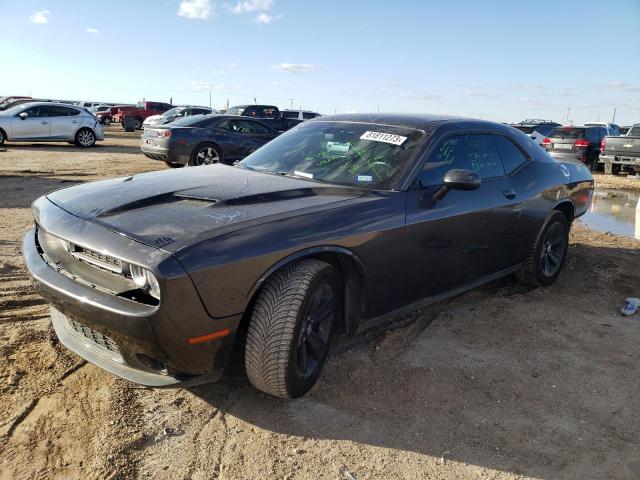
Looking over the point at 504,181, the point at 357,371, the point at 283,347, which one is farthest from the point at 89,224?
the point at 504,181

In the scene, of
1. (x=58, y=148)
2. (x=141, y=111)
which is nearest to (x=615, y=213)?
(x=58, y=148)

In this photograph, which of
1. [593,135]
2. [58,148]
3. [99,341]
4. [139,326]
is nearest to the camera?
[139,326]

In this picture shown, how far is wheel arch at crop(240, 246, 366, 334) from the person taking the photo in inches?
112

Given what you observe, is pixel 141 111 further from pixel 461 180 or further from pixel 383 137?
pixel 461 180

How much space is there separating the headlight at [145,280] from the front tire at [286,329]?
528 millimetres

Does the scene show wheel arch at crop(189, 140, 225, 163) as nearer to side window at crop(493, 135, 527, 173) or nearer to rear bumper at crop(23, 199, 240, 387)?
side window at crop(493, 135, 527, 173)

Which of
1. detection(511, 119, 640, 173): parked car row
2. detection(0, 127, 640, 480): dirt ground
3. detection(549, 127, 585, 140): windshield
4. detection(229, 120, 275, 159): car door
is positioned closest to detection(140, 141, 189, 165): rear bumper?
detection(229, 120, 275, 159): car door

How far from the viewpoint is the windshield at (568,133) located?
17.2 metres

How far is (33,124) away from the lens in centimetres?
1661

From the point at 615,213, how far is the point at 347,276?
8512mm

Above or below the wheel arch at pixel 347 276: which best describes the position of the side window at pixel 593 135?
above

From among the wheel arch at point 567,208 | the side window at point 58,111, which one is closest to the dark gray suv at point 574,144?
the wheel arch at point 567,208

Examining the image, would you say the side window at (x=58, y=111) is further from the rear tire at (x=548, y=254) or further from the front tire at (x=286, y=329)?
the front tire at (x=286, y=329)

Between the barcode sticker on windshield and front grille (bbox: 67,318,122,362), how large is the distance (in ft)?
7.20
